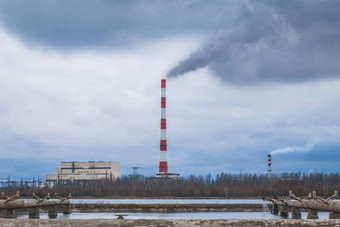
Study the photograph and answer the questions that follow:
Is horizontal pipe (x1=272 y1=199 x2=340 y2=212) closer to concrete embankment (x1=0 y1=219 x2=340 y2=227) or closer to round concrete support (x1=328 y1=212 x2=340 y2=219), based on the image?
round concrete support (x1=328 y1=212 x2=340 y2=219)

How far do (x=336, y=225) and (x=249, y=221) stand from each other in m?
1.03

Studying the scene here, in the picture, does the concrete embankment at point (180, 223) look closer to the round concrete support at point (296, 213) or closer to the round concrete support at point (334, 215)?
the round concrete support at point (334, 215)

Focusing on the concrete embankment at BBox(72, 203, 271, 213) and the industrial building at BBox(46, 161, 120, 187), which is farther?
the industrial building at BBox(46, 161, 120, 187)

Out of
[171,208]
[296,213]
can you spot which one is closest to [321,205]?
[296,213]

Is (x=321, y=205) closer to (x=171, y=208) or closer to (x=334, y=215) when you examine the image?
(x=334, y=215)

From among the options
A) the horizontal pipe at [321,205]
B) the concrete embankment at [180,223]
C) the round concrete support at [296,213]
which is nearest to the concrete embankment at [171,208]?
the round concrete support at [296,213]

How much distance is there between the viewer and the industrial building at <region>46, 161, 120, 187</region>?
167m

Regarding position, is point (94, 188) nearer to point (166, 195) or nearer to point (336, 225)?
point (166, 195)

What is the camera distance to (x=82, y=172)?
169500 mm

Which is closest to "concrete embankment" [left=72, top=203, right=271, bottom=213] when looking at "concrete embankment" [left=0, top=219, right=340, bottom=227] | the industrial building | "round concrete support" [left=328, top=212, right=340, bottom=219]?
"round concrete support" [left=328, top=212, right=340, bottom=219]

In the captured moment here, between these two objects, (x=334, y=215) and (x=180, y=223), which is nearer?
(x=180, y=223)

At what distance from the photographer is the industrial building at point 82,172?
166625 mm

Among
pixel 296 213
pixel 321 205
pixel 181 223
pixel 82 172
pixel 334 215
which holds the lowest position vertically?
pixel 296 213

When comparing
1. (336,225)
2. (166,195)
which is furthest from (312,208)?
(166,195)
